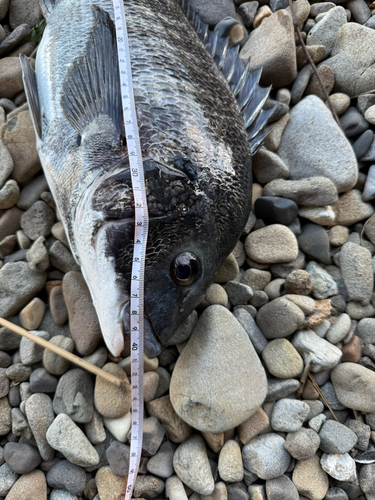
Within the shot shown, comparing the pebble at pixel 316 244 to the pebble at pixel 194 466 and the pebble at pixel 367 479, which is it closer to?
the pebble at pixel 367 479

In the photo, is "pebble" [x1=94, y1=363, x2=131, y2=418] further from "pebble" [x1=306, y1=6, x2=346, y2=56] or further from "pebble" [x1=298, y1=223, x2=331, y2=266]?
"pebble" [x1=306, y1=6, x2=346, y2=56]

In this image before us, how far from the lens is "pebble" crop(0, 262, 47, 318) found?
183 cm

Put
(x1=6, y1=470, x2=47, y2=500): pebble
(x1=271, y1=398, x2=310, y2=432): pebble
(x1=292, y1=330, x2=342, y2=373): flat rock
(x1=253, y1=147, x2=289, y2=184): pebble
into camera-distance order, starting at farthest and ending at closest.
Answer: (x1=253, y1=147, x2=289, y2=184): pebble, (x1=292, y1=330, x2=342, y2=373): flat rock, (x1=271, y1=398, x2=310, y2=432): pebble, (x1=6, y1=470, x2=47, y2=500): pebble

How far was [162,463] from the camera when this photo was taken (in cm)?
165

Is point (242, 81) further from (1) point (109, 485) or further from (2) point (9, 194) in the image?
(1) point (109, 485)

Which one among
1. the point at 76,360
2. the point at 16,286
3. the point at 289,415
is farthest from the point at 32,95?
the point at 289,415

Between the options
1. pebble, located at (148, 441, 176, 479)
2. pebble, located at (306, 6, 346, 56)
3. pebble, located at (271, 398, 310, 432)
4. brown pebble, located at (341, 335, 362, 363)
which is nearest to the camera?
pebble, located at (148, 441, 176, 479)

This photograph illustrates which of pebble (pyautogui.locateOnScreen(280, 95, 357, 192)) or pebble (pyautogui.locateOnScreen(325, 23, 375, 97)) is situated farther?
pebble (pyautogui.locateOnScreen(325, 23, 375, 97))

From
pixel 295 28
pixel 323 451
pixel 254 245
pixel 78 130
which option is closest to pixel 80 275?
pixel 78 130

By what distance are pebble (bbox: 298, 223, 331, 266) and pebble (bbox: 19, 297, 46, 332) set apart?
161 cm

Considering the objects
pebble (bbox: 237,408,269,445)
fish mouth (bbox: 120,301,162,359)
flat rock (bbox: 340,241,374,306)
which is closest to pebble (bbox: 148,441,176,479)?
pebble (bbox: 237,408,269,445)

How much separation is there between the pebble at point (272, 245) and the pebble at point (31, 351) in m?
1.28

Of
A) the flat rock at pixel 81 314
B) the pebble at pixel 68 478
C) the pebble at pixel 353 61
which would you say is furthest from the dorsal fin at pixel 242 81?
the pebble at pixel 68 478

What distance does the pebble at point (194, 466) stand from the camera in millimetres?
1579
